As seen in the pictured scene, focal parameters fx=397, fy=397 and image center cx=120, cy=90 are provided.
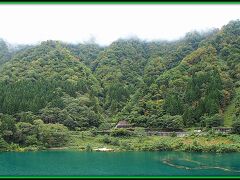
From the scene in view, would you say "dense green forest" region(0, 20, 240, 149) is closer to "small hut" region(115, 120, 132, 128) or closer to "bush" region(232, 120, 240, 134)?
"bush" region(232, 120, 240, 134)

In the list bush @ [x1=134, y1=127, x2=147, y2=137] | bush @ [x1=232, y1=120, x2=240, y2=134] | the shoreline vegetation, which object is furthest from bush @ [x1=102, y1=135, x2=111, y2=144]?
bush @ [x1=232, y1=120, x2=240, y2=134]

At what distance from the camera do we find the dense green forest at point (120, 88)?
55.5 metres

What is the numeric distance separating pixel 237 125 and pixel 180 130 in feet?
26.6

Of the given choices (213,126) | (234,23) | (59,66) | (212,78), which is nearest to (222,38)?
(234,23)

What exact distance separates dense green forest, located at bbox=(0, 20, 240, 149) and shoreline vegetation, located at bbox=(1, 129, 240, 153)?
6.69 feet

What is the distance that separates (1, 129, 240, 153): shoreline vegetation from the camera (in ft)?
152

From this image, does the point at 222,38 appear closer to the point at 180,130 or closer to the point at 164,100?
the point at 164,100

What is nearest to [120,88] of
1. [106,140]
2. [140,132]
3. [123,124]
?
[123,124]

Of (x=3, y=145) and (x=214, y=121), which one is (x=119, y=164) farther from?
(x=214, y=121)

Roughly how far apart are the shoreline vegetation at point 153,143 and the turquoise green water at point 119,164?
2.51 m

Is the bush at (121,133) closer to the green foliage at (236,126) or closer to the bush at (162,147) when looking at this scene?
the bush at (162,147)

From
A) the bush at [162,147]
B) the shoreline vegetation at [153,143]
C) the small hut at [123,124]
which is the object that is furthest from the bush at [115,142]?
the small hut at [123,124]

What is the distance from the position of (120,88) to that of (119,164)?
36.4 m

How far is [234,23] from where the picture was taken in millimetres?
77438
